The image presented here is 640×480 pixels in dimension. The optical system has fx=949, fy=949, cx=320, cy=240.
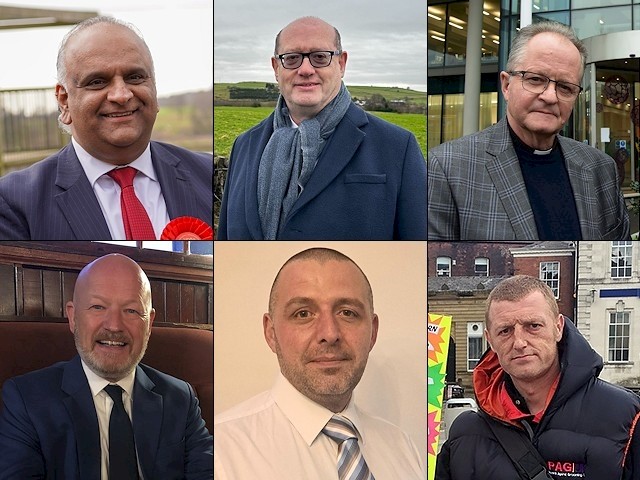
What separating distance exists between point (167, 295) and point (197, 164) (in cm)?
59

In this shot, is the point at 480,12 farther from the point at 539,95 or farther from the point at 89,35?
the point at 89,35

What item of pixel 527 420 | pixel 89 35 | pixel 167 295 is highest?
pixel 89 35

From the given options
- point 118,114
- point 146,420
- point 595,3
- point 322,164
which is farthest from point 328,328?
point 595,3

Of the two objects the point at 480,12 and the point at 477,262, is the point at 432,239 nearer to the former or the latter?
the point at 477,262

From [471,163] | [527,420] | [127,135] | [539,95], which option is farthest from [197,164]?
[527,420]

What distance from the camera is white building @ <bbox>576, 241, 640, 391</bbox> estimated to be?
13.3 ft

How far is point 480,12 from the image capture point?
4.11 meters

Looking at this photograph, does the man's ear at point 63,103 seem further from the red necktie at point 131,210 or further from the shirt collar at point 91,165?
the red necktie at point 131,210

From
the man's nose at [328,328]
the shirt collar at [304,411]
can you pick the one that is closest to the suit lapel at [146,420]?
the shirt collar at [304,411]

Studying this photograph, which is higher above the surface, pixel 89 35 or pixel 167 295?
pixel 89 35

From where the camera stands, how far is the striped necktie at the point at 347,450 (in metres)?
4.04

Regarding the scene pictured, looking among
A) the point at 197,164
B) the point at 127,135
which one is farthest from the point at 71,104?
the point at 197,164

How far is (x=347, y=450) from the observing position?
13.3 ft

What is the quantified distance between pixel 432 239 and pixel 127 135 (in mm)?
1372
